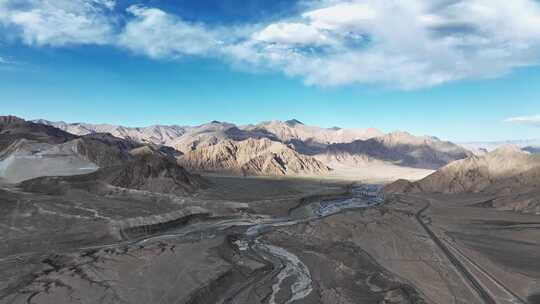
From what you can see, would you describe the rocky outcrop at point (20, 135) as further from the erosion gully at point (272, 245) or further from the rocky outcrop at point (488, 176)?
the rocky outcrop at point (488, 176)

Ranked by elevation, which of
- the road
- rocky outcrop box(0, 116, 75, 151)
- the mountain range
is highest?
rocky outcrop box(0, 116, 75, 151)

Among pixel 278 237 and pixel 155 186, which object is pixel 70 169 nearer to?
pixel 155 186

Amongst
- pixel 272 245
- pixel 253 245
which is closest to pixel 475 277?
pixel 272 245

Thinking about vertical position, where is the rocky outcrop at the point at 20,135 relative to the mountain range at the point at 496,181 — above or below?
above

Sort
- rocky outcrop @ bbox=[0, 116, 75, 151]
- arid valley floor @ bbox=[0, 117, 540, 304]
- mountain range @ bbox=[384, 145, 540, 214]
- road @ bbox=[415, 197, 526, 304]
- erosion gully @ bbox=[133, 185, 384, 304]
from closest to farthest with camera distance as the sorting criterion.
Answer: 1. road @ bbox=[415, 197, 526, 304]
2. arid valley floor @ bbox=[0, 117, 540, 304]
3. erosion gully @ bbox=[133, 185, 384, 304]
4. mountain range @ bbox=[384, 145, 540, 214]
5. rocky outcrop @ bbox=[0, 116, 75, 151]

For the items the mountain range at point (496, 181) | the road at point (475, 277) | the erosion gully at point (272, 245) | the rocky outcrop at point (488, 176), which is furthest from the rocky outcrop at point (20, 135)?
the road at point (475, 277)

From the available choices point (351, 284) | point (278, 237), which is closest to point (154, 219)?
point (278, 237)

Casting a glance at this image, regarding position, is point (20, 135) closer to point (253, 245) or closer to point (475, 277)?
point (253, 245)

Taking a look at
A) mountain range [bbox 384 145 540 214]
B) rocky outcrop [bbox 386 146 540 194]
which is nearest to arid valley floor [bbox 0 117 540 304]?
mountain range [bbox 384 145 540 214]

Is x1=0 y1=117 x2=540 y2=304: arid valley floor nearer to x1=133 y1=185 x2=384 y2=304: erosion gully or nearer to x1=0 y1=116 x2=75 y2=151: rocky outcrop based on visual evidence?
x1=133 y1=185 x2=384 y2=304: erosion gully

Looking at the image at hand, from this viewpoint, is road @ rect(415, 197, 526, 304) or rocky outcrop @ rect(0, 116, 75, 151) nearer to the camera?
road @ rect(415, 197, 526, 304)

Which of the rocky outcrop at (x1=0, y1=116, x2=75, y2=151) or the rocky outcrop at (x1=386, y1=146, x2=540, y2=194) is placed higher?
the rocky outcrop at (x1=0, y1=116, x2=75, y2=151)
